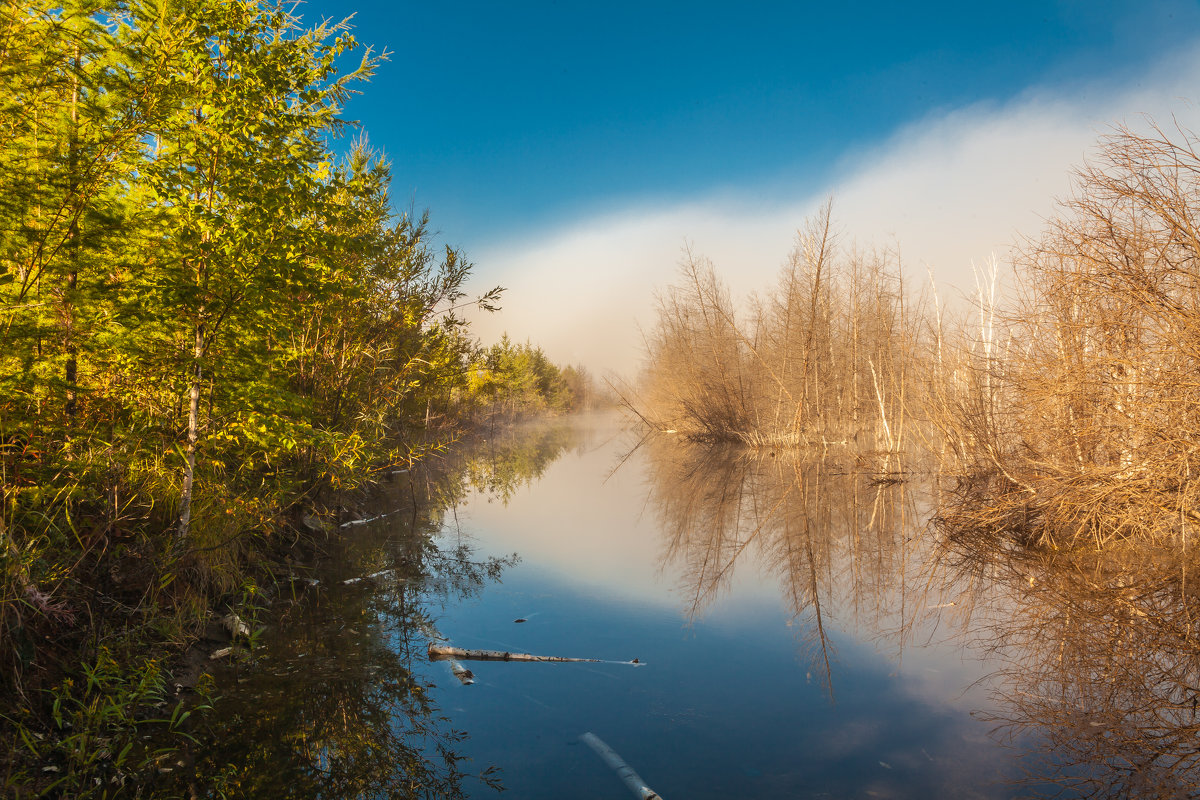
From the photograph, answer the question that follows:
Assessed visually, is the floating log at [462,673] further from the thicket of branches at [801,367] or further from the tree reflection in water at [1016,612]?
the thicket of branches at [801,367]

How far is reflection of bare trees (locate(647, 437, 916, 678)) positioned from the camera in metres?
7.83

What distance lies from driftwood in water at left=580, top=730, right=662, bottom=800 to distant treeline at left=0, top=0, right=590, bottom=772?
12.1 feet

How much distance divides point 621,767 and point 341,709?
2.30 meters

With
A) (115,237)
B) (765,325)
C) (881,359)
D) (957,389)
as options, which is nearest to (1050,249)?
(957,389)

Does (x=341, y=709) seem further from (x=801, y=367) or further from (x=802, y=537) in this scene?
(x=801, y=367)

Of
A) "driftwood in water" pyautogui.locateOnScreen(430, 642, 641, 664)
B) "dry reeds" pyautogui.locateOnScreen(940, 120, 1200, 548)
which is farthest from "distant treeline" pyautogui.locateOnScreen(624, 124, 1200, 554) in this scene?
"driftwood in water" pyautogui.locateOnScreen(430, 642, 641, 664)

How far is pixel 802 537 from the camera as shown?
10.9 meters

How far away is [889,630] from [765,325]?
24573 millimetres

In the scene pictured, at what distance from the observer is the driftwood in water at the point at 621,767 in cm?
372

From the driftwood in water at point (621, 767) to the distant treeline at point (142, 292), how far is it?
3.69 meters

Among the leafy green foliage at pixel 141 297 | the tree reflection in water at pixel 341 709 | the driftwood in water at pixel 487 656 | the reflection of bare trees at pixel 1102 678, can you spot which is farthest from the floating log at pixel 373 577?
the reflection of bare trees at pixel 1102 678

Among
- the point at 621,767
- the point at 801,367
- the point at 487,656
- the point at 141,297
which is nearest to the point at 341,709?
the point at 487,656

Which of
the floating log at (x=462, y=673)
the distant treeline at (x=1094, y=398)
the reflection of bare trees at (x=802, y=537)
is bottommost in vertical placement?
the floating log at (x=462, y=673)

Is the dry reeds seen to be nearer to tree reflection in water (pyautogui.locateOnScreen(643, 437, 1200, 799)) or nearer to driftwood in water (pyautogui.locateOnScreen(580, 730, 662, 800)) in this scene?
tree reflection in water (pyautogui.locateOnScreen(643, 437, 1200, 799))
